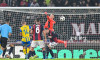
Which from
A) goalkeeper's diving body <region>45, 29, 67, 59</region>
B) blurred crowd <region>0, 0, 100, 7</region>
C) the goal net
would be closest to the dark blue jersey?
goalkeeper's diving body <region>45, 29, 67, 59</region>

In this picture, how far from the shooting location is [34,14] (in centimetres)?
1628

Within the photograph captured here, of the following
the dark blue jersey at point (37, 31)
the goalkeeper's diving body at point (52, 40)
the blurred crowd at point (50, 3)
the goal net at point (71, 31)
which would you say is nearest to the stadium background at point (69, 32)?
the goal net at point (71, 31)

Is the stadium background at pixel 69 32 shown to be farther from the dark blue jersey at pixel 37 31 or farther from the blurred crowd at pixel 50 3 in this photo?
the blurred crowd at pixel 50 3

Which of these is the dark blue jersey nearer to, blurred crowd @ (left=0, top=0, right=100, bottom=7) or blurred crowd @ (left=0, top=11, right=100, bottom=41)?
blurred crowd @ (left=0, top=11, right=100, bottom=41)

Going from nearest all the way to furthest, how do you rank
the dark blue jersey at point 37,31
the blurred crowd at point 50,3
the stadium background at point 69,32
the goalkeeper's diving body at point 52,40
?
1. the dark blue jersey at point 37,31
2. the goalkeeper's diving body at point 52,40
3. the stadium background at point 69,32
4. the blurred crowd at point 50,3

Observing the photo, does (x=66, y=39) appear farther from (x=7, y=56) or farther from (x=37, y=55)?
(x=7, y=56)

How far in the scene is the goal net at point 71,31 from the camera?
1633 cm

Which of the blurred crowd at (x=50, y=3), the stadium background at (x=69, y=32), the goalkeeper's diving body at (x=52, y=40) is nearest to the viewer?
the goalkeeper's diving body at (x=52, y=40)

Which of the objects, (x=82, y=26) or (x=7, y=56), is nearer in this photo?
(x=7, y=56)

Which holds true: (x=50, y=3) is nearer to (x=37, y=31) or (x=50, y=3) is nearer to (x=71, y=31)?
(x=71, y=31)

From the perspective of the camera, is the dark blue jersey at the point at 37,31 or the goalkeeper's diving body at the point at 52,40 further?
the goalkeeper's diving body at the point at 52,40

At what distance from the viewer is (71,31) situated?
54.7 ft

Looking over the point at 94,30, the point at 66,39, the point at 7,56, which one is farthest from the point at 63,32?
the point at 7,56

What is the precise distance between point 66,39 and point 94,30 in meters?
1.39
